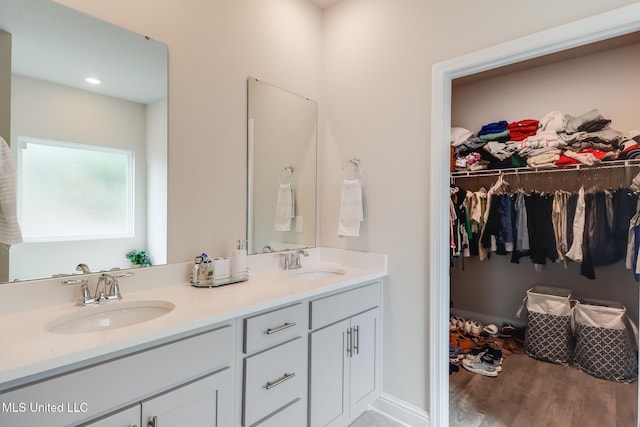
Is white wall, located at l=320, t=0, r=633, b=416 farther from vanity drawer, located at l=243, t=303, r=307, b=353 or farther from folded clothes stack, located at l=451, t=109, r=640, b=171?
folded clothes stack, located at l=451, t=109, r=640, b=171

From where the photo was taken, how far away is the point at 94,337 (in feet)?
3.14

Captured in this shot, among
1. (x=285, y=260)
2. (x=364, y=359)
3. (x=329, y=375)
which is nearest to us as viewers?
(x=329, y=375)

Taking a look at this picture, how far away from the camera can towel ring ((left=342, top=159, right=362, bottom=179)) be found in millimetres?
2209

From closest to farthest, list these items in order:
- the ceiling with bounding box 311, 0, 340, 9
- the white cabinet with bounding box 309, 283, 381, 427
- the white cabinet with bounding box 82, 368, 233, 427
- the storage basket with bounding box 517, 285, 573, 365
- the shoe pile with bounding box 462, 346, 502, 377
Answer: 1. the white cabinet with bounding box 82, 368, 233, 427
2. the white cabinet with bounding box 309, 283, 381, 427
3. the ceiling with bounding box 311, 0, 340, 9
4. the shoe pile with bounding box 462, 346, 502, 377
5. the storage basket with bounding box 517, 285, 573, 365

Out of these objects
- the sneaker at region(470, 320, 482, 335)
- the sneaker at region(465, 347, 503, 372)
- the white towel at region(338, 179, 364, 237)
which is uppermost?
the white towel at region(338, 179, 364, 237)

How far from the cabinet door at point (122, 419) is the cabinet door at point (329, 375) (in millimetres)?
795

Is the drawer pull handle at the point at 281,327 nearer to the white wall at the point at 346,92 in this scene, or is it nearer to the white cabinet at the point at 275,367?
the white cabinet at the point at 275,367

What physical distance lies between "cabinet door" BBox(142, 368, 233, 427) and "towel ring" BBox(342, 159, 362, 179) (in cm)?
146

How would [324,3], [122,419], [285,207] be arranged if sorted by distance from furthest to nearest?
[324,3] < [285,207] < [122,419]

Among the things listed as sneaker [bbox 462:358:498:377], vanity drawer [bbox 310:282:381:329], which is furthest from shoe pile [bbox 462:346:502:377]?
vanity drawer [bbox 310:282:381:329]

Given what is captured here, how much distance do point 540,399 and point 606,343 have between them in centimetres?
82

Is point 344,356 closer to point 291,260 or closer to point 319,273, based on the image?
point 319,273

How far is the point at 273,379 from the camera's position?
4.58ft

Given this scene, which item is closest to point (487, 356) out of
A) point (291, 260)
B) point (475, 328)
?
point (475, 328)
